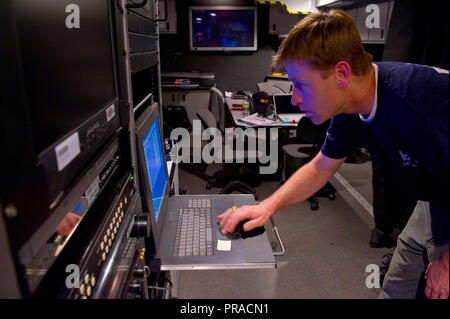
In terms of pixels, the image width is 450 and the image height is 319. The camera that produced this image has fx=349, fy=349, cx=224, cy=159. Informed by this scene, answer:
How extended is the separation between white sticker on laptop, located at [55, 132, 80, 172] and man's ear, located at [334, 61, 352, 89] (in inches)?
27.5

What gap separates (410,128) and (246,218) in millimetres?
513

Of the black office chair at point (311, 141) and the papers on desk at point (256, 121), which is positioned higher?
the papers on desk at point (256, 121)

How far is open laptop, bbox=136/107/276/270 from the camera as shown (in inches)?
36.5

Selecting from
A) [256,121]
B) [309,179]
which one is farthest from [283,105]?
[309,179]

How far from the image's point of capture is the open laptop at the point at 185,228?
3.05 feet

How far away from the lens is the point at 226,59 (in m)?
5.75

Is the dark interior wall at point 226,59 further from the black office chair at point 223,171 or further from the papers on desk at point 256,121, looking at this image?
the papers on desk at point 256,121

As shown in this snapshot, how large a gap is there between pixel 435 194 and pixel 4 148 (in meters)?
0.99

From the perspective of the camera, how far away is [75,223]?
60cm

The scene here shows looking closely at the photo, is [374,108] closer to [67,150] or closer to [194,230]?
[194,230]

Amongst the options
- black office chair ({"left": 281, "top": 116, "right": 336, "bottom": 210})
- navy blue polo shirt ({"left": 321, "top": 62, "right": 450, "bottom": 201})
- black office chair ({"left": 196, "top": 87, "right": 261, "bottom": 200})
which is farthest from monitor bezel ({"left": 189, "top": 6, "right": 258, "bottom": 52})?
navy blue polo shirt ({"left": 321, "top": 62, "right": 450, "bottom": 201})

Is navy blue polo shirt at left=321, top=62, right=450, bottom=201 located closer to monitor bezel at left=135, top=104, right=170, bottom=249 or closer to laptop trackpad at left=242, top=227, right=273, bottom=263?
laptop trackpad at left=242, top=227, right=273, bottom=263

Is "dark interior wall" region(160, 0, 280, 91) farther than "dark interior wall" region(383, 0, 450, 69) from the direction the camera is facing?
Yes

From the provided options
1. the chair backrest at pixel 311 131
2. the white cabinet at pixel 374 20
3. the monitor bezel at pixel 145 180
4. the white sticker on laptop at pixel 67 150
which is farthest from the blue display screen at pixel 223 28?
the white sticker on laptop at pixel 67 150
